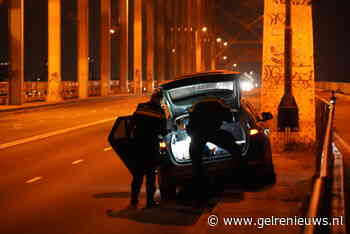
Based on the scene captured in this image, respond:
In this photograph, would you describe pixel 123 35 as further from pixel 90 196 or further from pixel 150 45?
pixel 90 196

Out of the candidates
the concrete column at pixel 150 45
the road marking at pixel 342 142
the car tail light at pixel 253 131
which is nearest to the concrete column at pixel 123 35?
the concrete column at pixel 150 45

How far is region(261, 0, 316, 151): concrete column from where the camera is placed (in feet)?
53.9

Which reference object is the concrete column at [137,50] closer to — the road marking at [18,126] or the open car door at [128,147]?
the road marking at [18,126]

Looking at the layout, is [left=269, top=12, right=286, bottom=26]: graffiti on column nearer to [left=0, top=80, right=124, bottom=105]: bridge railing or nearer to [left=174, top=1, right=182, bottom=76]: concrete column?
[left=0, top=80, right=124, bottom=105]: bridge railing

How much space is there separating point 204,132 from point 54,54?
1544 inches

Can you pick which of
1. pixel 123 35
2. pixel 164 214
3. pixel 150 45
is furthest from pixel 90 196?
pixel 150 45

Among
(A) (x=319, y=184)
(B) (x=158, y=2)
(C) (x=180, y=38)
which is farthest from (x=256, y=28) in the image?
(A) (x=319, y=184)

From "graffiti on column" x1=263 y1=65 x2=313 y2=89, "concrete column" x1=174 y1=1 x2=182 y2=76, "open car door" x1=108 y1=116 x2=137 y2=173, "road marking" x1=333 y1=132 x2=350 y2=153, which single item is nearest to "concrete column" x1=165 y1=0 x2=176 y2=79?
"concrete column" x1=174 y1=1 x2=182 y2=76

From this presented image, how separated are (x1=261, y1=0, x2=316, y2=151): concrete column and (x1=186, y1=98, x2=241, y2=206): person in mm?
6742

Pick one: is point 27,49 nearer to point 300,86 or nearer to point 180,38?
point 180,38

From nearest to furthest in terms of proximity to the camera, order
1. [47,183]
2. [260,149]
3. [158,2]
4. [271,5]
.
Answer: [260,149], [47,183], [271,5], [158,2]

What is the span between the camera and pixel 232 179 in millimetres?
11352

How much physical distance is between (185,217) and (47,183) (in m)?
4.09

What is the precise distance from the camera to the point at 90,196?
1096 cm
